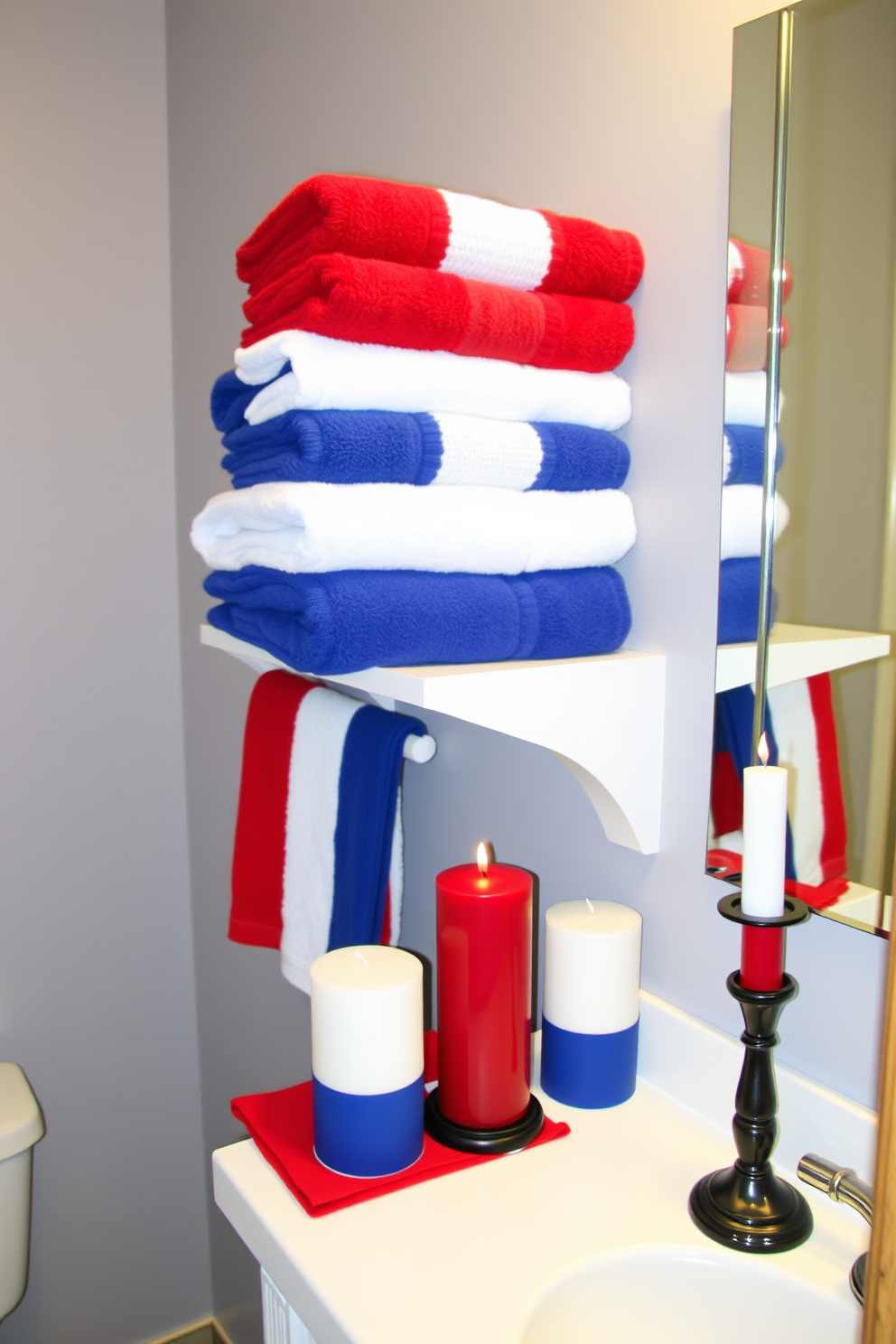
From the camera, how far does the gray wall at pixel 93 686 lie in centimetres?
161

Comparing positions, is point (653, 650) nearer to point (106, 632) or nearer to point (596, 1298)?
point (596, 1298)

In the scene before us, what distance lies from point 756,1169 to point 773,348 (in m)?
0.60

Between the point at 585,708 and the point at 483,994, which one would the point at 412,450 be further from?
the point at 483,994

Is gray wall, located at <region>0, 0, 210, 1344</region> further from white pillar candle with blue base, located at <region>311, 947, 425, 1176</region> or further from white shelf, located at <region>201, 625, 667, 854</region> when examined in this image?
white pillar candle with blue base, located at <region>311, 947, 425, 1176</region>

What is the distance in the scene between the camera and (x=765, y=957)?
2.07ft

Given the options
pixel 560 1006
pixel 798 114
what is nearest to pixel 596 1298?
pixel 560 1006

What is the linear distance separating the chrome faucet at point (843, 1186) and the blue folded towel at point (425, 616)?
0.42 m

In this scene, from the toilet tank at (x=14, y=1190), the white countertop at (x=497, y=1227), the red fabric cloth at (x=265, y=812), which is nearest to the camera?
the white countertop at (x=497, y=1227)

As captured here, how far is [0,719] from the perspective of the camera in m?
1.64

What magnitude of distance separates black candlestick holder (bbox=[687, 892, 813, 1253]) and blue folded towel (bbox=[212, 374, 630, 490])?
0.38 meters

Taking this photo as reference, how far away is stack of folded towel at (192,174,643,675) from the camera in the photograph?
0.69 meters

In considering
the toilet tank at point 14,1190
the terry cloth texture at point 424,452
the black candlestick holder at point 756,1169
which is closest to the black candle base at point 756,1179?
the black candlestick holder at point 756,1169

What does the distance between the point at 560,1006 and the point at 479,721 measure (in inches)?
10.9

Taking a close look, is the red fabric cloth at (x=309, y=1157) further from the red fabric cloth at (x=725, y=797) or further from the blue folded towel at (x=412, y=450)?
the blue folded towel at (x=412, y=450)
